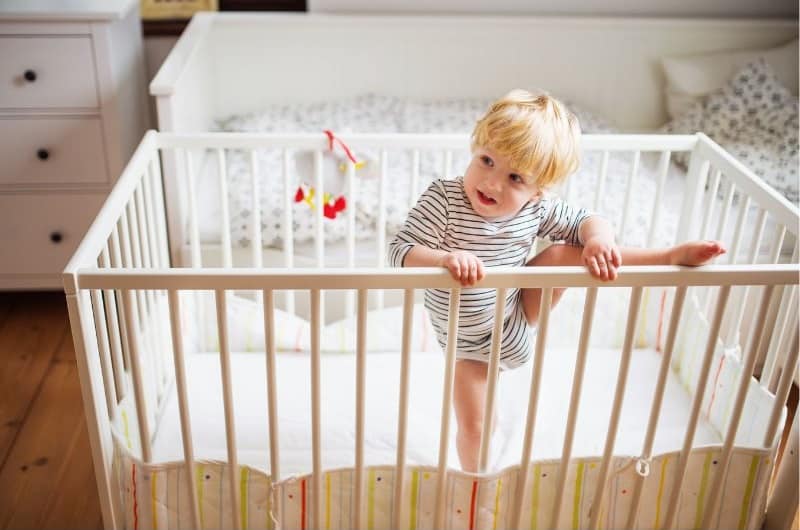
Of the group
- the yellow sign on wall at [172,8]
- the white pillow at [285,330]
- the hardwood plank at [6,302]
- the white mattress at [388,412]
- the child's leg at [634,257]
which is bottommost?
the hardwood plank at [6,302]

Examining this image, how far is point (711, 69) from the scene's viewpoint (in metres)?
2.59

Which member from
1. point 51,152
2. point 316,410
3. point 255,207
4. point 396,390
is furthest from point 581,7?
point 316,410

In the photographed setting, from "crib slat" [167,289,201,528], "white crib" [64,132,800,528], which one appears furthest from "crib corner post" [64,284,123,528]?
"crib slat" [167,289,201,528]

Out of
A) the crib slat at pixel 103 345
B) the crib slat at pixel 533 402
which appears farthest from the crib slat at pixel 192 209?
the crib slat at pixel 533 402

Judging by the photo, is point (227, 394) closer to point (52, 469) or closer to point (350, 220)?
point (350, 220)

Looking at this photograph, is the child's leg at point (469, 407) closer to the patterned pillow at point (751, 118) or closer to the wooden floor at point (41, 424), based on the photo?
the wooden floor at point (41, 424)

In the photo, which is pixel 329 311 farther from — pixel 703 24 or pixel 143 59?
pixel 703 24

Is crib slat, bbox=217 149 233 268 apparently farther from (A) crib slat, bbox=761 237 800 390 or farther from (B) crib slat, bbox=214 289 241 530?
(A) crib slat, bbox=761 237 800 390

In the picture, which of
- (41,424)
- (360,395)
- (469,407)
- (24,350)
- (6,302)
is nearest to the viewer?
(360,395)

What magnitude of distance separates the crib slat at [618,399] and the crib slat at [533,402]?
0.12m

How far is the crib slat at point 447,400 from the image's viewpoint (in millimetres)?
1214

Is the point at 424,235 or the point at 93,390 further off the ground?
the point at 424,235

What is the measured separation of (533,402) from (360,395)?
275 mm

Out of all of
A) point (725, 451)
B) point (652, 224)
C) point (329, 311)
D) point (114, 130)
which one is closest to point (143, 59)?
point (114, 130)
